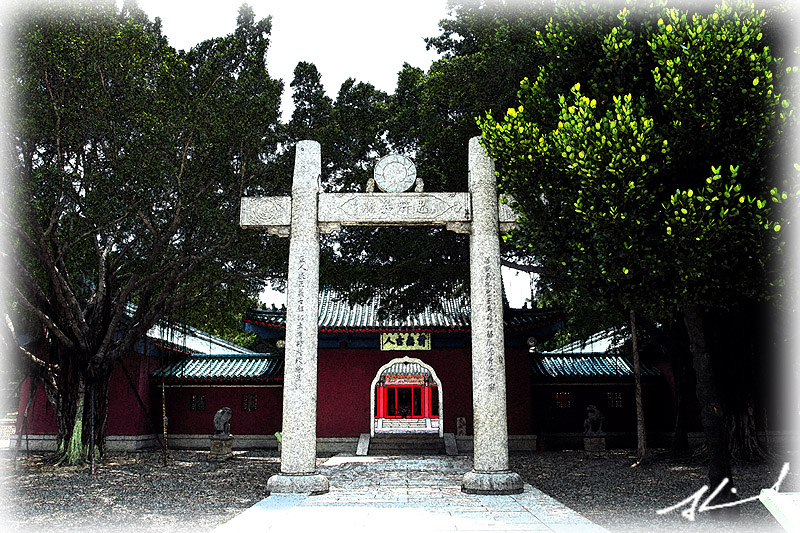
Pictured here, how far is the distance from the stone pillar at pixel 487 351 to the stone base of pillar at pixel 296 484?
2.11 metres

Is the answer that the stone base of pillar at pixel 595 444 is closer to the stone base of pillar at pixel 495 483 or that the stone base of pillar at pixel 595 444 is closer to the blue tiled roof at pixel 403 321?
the blue tiled roof at pixel 403 321

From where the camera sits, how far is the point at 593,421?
1698 cm

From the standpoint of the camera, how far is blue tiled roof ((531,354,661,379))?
1859 cm

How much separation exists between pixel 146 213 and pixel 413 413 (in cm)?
1617

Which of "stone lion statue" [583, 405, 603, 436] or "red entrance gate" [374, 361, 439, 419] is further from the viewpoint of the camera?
"red entrance gate" [374, 361, 439, 419]

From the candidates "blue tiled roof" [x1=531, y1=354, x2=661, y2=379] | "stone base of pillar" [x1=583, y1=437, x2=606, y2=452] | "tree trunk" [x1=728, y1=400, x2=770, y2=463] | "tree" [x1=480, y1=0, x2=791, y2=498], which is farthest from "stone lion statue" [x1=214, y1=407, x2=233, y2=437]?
"tree trunk" [x1=728, y1=400, x2=770, y2=463]

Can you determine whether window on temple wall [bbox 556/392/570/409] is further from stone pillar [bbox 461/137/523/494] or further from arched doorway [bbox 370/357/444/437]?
stone pillar [bbox 461/137/523/494]

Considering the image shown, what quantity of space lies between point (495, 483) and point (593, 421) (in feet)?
32.8

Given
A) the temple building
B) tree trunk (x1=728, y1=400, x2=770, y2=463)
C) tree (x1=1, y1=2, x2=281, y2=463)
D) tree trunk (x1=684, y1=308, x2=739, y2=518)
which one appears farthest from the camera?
the temple building

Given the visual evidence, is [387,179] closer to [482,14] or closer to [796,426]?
[482,14]

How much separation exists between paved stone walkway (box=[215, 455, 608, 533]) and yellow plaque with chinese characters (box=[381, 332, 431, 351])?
8.11 metres

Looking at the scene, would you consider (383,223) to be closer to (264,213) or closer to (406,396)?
(264,213)

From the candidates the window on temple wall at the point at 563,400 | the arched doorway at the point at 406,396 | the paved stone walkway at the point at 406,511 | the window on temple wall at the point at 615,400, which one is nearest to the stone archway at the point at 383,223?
the paved stone walkway at the point at 406,511

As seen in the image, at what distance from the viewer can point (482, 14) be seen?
42.5 ft
